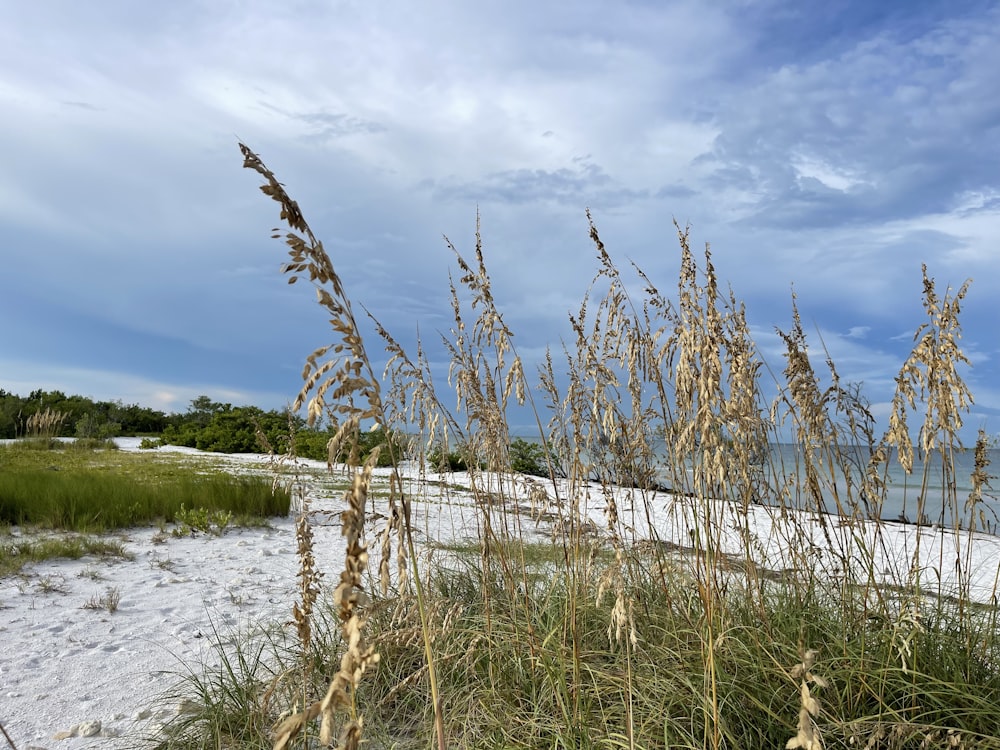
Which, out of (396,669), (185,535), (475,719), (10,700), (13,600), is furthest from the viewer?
(185,535)

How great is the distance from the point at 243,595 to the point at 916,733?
5.00 meters

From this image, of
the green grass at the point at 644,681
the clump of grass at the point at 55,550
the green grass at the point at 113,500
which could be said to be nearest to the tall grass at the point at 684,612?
the green grass at the point at 644,681

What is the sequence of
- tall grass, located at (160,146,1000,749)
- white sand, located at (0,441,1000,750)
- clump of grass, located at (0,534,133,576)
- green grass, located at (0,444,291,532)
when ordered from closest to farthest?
tall grass, located at (160,146,1000,749) → white sand, located at (0,441,1000,750) → clump of grass, located at (0,534,133,576) → green grass, located at (0,444,291,532)

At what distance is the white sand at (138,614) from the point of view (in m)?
3.80

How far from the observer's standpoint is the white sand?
3.80 metres

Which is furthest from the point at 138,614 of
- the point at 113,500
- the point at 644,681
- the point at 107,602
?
Result: the point at 644,681

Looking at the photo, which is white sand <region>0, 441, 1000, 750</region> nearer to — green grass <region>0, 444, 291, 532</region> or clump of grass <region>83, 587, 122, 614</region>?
clump of grass <region>83, 587, 122, 614</region>

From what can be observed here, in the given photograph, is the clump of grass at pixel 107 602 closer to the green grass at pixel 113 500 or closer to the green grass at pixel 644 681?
the green grass at pixel 644 681

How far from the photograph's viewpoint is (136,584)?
6.29 meters

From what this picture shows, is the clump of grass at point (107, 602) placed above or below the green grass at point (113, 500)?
below

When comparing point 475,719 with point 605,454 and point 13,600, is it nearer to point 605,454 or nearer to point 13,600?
point 605,454

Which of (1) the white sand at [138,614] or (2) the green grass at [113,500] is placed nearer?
(1) the white sand at [138,614]

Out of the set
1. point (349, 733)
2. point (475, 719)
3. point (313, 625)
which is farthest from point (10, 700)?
point (349, 733)

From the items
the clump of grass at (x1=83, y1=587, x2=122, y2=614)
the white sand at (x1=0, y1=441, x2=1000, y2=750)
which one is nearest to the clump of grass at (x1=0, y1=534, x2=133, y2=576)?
the white sand at (x1=0, y1=441, x2=1000, y2=750)
